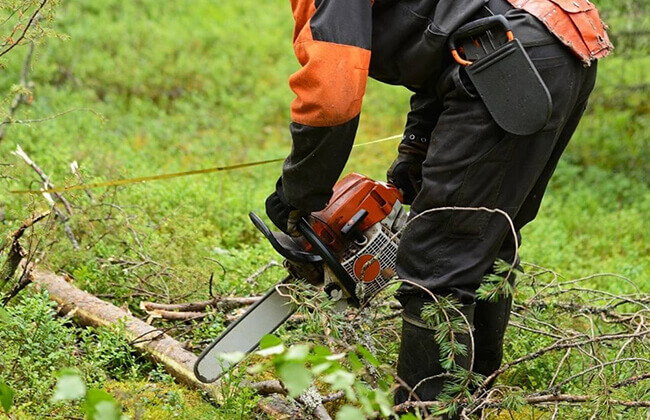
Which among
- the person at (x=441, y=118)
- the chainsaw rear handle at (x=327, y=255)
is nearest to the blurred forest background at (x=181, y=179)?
the chainsaw rear handle at (x=327, y=255)

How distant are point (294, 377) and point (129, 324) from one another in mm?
2196

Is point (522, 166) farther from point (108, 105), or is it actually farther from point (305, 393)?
point (108, 105)

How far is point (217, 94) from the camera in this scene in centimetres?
849

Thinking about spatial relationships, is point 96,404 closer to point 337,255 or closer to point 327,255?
point 327,255

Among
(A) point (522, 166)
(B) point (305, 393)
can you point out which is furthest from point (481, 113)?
(B) point (305, 393)

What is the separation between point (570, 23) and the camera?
2709mm

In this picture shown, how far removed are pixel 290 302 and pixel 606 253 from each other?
3.55m

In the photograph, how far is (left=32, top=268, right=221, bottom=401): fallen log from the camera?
3307 millimetres

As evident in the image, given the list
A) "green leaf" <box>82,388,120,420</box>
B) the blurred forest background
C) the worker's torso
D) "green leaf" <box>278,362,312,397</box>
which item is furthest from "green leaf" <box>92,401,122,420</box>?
the worker's torso

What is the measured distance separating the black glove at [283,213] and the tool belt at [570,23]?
1.06 meters

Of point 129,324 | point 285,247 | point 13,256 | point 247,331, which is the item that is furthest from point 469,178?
point 13,256

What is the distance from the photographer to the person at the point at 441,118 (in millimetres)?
2598

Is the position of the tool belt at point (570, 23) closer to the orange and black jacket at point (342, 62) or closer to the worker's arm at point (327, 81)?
the orange and black jacket at point (342, 62)

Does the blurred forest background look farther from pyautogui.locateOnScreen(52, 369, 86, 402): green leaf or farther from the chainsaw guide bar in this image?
pyautogui.locateOnScreen(52, 369, 86, 402): green leaf
